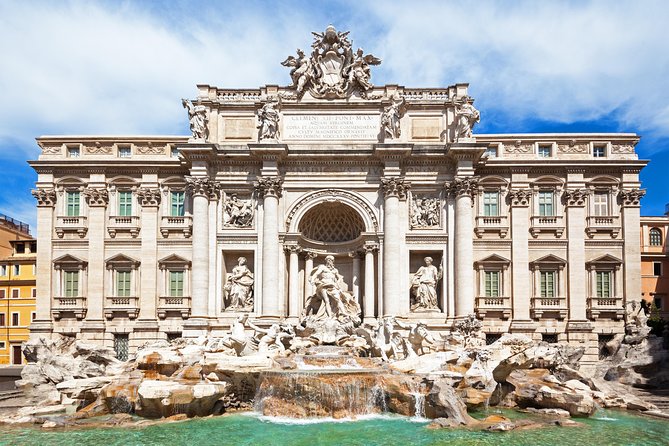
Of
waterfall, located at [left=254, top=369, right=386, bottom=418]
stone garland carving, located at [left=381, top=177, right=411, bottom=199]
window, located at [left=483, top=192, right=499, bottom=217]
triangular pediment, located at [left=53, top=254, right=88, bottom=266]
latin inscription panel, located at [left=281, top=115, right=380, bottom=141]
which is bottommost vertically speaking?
waterfall, located at [left=254, top=369, right=386, bottom=418]

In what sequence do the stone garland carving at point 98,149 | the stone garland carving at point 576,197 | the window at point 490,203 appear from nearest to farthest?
1. the stone garland carving at point 576,197
2. the window at point 490,203
3. the stone garland carving at point 98,149

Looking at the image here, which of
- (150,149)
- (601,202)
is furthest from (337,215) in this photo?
(601,202)

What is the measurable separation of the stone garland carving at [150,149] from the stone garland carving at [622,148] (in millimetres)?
25580

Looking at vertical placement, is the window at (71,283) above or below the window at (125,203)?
below

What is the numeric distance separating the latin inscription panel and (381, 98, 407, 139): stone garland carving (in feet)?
3.01

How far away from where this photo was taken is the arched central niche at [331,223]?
1121 inches

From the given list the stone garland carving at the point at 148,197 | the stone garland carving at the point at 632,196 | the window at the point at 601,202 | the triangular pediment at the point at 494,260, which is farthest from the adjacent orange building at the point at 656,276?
the stone garland carving at the point at 148,197

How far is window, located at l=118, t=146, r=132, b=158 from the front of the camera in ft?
97.7

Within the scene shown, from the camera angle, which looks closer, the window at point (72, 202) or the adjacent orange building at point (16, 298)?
the window at point (72, 202)

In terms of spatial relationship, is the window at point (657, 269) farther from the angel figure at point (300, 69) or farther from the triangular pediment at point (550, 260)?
the angel figure at point (300, 69)

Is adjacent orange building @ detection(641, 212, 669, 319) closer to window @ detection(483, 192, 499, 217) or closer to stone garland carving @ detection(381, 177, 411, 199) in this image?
window @ detection(483, 192, 499, 217)

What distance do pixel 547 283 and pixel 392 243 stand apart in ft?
29.9

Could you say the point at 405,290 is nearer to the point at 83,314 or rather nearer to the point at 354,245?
the point at 354,245

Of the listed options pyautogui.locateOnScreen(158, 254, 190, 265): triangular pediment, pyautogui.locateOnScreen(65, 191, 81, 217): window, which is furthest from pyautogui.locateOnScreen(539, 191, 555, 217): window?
pyautogui.locateOnScreen(65, 191, 81, 217): window
